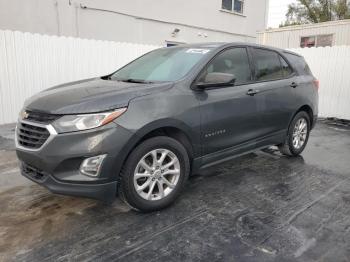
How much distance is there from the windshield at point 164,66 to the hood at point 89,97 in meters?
0.34

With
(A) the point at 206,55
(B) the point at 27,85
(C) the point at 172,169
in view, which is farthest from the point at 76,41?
(C) the point at 172,169

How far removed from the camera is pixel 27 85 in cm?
744

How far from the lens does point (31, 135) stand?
3.15 meters

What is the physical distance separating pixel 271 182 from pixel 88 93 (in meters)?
2.54

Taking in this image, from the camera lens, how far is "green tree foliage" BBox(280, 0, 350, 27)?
30.0 metres

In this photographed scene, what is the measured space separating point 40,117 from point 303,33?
13.9 meters

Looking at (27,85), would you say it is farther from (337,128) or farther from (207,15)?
(207,15)

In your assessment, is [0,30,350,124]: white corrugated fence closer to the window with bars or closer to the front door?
the front door

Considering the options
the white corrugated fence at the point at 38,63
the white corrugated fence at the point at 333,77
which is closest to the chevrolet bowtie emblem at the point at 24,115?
the white corrugated fence at the point at 38,63

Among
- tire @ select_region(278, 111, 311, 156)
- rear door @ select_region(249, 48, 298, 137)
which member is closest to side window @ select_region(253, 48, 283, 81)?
rear door @ select_region(249, 48, 298, 137)

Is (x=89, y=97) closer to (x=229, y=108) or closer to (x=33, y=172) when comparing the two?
(x=33, y=172)

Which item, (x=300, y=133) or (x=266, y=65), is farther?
(x=300, y=133)

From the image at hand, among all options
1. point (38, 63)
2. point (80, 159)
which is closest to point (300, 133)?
point (80, 159)

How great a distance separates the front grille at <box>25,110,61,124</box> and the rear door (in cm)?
248
